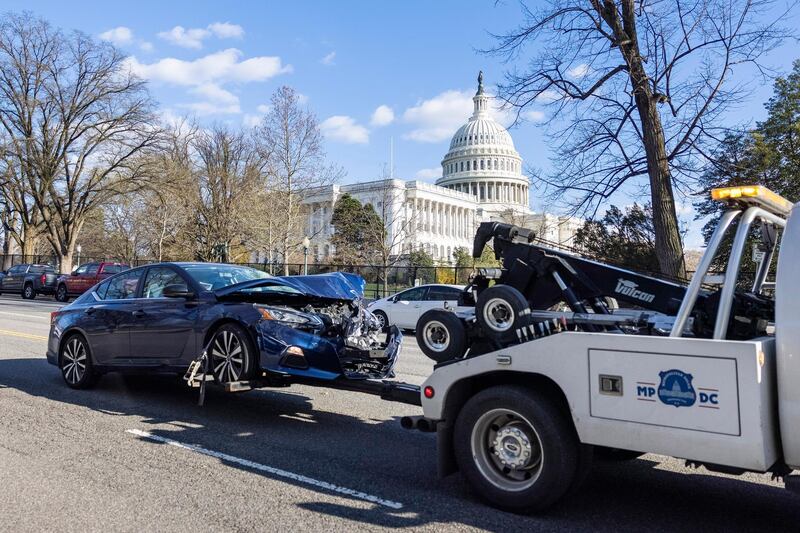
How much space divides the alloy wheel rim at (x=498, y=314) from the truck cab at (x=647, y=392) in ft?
0.51

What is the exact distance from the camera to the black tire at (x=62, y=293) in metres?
32.7

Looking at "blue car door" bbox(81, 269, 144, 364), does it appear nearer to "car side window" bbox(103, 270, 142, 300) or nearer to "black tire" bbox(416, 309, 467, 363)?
"car side window" bbox(103, 270, 142, 300)

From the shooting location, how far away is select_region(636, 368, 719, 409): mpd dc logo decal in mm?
3614

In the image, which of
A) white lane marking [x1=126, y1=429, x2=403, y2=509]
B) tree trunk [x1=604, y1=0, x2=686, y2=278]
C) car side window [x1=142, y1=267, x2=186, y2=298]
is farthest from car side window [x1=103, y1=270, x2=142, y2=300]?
tree trunk [x1=604, y1=0, x2=686, y2=278]

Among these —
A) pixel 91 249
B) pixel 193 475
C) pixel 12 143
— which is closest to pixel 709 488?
pixel 193 475

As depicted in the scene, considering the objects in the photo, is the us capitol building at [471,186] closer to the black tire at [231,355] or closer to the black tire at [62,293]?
the black tire at [62,293]

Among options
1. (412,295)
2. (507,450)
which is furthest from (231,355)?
(412,295)

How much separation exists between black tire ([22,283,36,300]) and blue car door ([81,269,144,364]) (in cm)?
3038

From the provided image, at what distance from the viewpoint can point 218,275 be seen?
7.86 metres

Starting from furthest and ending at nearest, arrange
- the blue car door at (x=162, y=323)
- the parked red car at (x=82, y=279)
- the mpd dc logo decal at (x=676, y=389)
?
1. the parked red car at (x=82, y=279)
2. the blue car door at (x=162, y=323)
3. the mpd dc logo decal at (x=676, y=389)

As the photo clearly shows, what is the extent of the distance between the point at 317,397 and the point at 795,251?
6029mm

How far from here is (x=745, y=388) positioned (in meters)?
3.50

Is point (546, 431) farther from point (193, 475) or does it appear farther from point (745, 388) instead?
point (193, 475)

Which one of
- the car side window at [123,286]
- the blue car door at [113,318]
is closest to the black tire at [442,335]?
the blue car door at [113,318]
